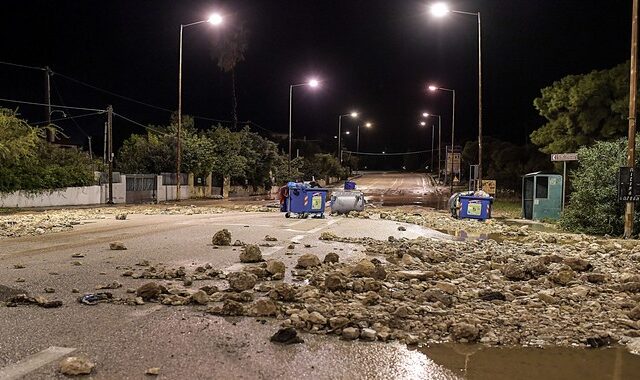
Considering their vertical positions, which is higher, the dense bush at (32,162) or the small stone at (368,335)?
the dense bush at (32,162)

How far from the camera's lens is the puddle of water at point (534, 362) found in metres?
4.82

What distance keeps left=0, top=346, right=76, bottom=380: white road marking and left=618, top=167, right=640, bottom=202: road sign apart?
1461cm

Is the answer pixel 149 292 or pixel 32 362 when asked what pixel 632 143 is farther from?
Answer: pixel 32 362

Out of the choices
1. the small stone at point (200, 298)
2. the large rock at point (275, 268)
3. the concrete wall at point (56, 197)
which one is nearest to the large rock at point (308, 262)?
the large rock at point (275, 268)

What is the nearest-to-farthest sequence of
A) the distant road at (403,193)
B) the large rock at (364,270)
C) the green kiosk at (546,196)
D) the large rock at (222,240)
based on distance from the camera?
the large rock at (364,270), the large rock at (222,240), the green kiosk at (546,196), the distant road at (403,193)

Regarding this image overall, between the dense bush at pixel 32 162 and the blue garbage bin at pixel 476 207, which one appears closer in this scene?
the blue garbage bin at pixel 476 207

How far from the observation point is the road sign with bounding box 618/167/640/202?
1545cm

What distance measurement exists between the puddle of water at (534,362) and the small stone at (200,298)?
2.74 m

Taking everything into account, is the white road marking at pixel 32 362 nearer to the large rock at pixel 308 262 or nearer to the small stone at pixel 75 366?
the small stone at pixel 75 366

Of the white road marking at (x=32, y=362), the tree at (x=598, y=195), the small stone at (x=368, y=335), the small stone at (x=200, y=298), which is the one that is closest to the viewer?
the white road marking at (x=32, y=362)

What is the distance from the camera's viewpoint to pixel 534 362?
514 centimetres

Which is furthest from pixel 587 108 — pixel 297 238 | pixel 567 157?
pixel 297 238

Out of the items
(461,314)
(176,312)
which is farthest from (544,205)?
(176,312)

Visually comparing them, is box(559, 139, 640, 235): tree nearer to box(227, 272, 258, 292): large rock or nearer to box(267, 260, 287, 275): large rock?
box(267, 260, 287, 275): large rock
